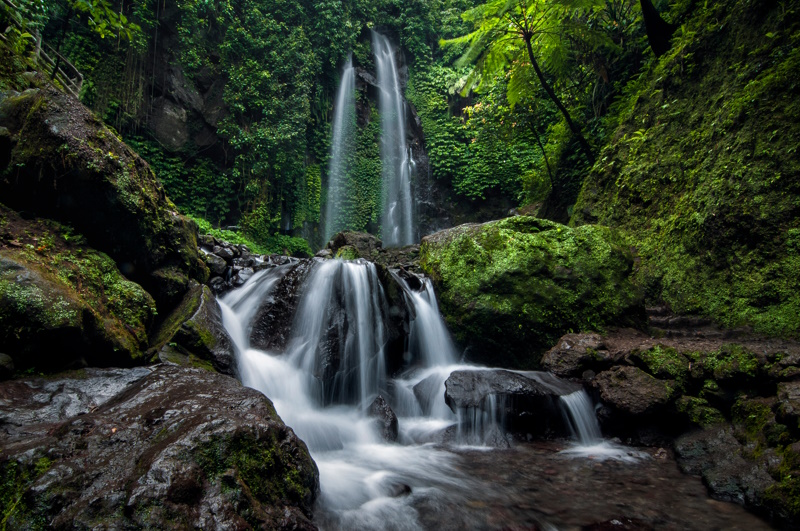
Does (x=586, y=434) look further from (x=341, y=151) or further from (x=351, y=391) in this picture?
(x=341, y=151)

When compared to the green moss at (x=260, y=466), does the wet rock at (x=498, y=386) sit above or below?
above

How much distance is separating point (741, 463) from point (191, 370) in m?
5.19

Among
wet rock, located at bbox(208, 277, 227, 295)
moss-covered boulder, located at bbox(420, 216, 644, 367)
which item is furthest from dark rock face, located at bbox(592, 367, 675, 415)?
wet rock, located at bbox(208, 277, 227, 295)

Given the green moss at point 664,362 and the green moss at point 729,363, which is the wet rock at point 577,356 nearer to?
the green moss at point 664,362

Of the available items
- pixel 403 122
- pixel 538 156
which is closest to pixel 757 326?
pixel 538 156

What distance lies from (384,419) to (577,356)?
2968 mm

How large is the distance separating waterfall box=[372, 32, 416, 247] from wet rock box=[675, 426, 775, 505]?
15.4 metres

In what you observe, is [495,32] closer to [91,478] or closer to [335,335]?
[335,335]

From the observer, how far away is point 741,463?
3531 mm

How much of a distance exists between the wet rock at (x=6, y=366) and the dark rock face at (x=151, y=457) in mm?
137

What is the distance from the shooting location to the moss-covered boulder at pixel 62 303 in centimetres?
308

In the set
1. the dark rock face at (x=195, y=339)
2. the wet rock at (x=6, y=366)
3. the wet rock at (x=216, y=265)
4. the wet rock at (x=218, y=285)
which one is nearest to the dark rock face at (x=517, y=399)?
the dark rock face at (x=195, y=339)

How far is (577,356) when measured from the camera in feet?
18.6

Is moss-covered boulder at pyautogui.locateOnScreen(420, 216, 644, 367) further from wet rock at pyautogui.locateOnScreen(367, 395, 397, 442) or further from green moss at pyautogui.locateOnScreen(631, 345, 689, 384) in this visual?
wet rock at pyautogui.locateOnScreen(367, 395, 397, 442)
